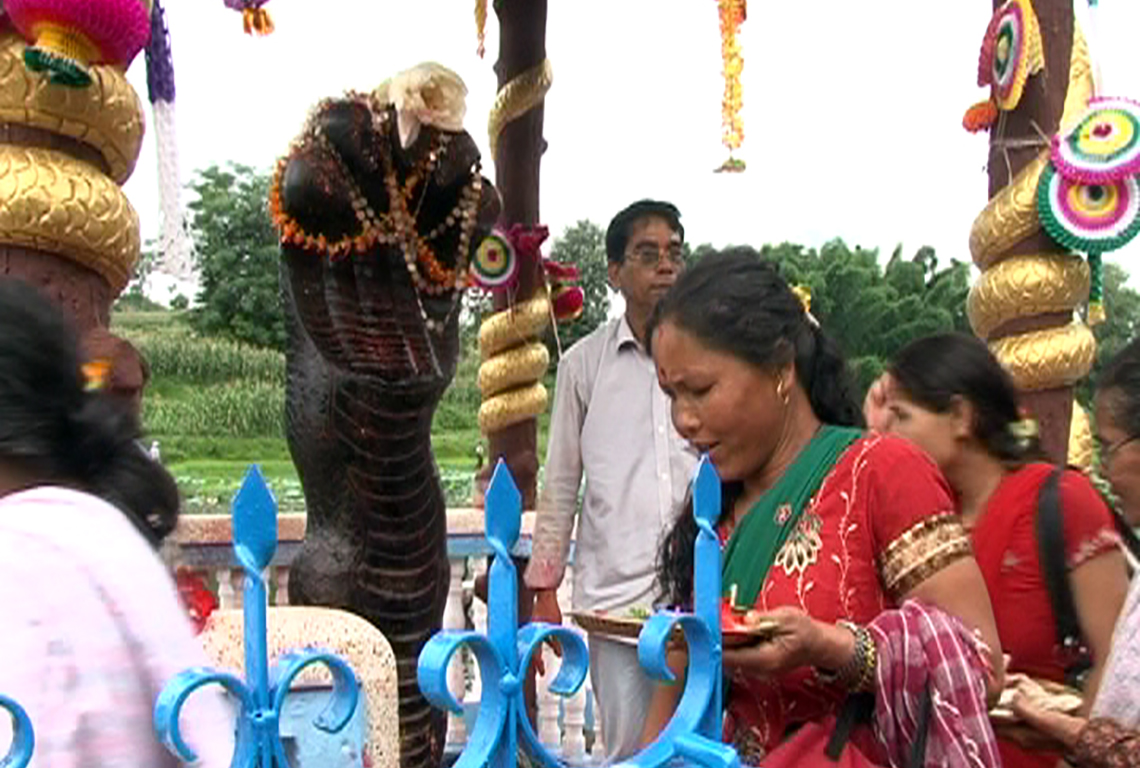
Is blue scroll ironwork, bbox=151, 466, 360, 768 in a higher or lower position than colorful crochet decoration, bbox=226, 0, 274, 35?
lower

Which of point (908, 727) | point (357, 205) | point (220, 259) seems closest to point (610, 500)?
point (357, 205)

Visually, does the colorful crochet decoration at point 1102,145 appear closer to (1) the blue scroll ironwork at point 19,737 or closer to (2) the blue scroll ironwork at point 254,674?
(2) the blue scroll ironwork at point 254,674

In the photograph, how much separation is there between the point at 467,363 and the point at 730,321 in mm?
8309

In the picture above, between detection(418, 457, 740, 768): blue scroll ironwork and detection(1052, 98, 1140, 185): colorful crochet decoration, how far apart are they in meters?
2.32

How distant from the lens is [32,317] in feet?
4.32

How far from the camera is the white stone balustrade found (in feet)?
13.4

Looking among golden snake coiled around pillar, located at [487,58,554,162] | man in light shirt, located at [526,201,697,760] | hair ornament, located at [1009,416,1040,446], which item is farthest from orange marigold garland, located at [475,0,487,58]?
hair ornament, located at [1009,416,1040,446]

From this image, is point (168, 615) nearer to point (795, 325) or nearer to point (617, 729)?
point (795, 325)

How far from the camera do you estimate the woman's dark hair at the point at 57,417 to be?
129cm

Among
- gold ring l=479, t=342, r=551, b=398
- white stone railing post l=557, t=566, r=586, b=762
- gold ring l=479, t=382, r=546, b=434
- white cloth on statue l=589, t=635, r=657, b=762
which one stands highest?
gold ring l=479, t=342, r=551, b=398

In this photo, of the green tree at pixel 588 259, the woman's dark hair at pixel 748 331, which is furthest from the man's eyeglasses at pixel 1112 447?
the green tree at pixel 588 259

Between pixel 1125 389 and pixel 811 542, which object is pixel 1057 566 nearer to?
pixel 1125 389

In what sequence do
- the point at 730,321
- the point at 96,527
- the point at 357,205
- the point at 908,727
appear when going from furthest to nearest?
the point at 357,205 < the point at 730,321 < the point at 908,727 < the point at 96,527

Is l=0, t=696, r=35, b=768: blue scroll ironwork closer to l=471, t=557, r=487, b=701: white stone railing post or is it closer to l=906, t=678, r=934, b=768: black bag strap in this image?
l=906, t=678, r=934, b=768: black bag strap
